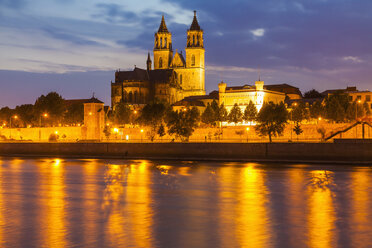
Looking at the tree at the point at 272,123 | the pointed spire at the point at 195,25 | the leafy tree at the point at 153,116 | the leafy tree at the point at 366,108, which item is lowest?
the tree at the point at 272,123

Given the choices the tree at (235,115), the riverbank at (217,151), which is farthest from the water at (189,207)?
the tree at (235,115)

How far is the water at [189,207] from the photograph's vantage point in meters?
14.5

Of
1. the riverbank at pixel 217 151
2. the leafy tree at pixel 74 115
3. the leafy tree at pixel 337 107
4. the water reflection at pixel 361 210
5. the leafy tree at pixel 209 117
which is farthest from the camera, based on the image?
the leafy tree at pixel 74 115

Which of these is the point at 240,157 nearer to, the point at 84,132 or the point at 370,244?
the point at 370,244

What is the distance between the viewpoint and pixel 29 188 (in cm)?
2655

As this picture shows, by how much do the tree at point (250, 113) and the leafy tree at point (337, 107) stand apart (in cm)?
2551

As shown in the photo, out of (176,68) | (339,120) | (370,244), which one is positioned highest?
(176,68)

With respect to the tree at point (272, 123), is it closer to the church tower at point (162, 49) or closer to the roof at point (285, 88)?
the roof at point (285, 88)

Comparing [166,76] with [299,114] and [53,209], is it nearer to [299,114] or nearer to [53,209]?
[299,114]

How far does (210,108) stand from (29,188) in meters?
107

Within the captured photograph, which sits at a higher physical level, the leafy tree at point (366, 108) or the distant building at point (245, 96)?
the distant building at point (245, 96)

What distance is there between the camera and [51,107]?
139 meters

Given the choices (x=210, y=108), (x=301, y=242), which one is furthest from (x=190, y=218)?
(x=210, y=108)

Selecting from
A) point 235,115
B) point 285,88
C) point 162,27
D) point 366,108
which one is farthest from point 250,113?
point 162,27
